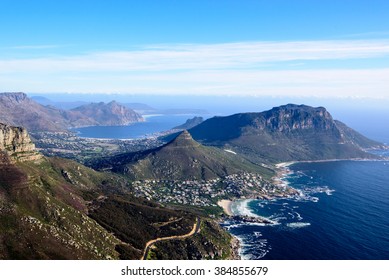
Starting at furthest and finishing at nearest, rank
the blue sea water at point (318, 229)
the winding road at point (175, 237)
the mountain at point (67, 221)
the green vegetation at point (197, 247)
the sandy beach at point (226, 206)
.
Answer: the sandy beach at point (226, 206)
the blue sea water at point (318, 229)
the green vegetation at point (197, 247)
the winding road at point (175, 237)
the mountain at point (67, 221)

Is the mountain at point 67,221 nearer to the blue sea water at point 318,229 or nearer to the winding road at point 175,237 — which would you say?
the winding road at point 175,237

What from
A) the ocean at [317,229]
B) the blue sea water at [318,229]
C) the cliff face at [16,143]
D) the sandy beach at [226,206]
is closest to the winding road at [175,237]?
the ocean at [317,229]

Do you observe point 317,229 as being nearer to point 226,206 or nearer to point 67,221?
point 226,206

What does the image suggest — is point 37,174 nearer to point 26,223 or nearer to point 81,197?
point 81,197

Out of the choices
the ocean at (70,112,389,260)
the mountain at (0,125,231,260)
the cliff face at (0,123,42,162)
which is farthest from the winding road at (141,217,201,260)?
the cliff face at (0,123,42,162)

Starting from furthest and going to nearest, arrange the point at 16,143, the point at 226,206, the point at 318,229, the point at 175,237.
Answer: the point at 226,206 → the point at 318,229 → the point at 16,143 → the point at 175,237

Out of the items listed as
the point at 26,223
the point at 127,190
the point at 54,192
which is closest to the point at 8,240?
the point at 26,223

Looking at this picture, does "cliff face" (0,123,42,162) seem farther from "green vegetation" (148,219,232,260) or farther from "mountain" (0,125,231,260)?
"green vegetation" (148,219,232,260)

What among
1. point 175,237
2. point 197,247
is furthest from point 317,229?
point 175,237
